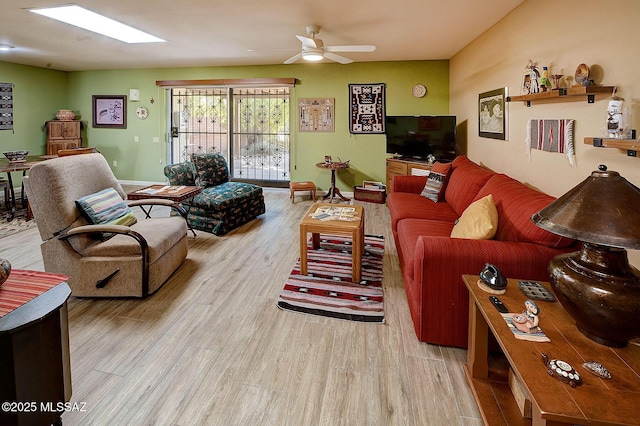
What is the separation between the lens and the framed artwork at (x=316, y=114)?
701 centimetres

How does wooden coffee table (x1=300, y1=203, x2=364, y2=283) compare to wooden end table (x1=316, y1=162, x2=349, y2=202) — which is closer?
wooden coffee table (x1=300, y1=203, x2=364, y2=283)

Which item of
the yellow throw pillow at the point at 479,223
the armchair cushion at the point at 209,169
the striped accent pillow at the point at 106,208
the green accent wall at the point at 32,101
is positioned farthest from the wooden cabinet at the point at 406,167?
the green accent wall at the point at 32,101

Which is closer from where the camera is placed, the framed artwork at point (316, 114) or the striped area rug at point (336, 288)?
the striped area rug at point (336, 288)

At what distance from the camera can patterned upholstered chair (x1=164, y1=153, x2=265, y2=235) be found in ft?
15.2

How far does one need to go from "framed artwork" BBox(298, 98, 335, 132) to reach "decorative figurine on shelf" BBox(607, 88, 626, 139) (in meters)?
5.26

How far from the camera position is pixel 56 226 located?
9.00ft

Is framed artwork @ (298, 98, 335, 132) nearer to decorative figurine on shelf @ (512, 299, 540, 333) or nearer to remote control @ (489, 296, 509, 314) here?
remote control @ (489, 296, 509, 314)

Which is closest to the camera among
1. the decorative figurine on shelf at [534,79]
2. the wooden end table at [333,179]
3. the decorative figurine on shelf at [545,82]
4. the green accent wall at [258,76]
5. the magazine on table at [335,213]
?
the decorative figurine on shelf at [545,82]

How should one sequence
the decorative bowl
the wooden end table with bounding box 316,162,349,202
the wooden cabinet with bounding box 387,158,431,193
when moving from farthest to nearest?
1. the wooden end table with bounding box 316,162,349,202
2. the wooden cabinet with bounding box 387,158,431,193
3. the decorative bowl

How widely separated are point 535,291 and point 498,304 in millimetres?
273

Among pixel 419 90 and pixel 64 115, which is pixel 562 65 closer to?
pixel 419 90

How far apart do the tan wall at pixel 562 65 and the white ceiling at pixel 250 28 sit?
0.39 metres

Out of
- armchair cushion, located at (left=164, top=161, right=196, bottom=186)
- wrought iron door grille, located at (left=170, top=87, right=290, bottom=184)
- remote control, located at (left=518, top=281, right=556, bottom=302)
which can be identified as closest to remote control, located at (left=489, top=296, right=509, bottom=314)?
remote control, located at (left=518, top=281, right=556, bottom=302)

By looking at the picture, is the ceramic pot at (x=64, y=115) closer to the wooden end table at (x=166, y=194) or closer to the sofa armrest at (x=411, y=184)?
the wooden end table at (x=166, y=194)
